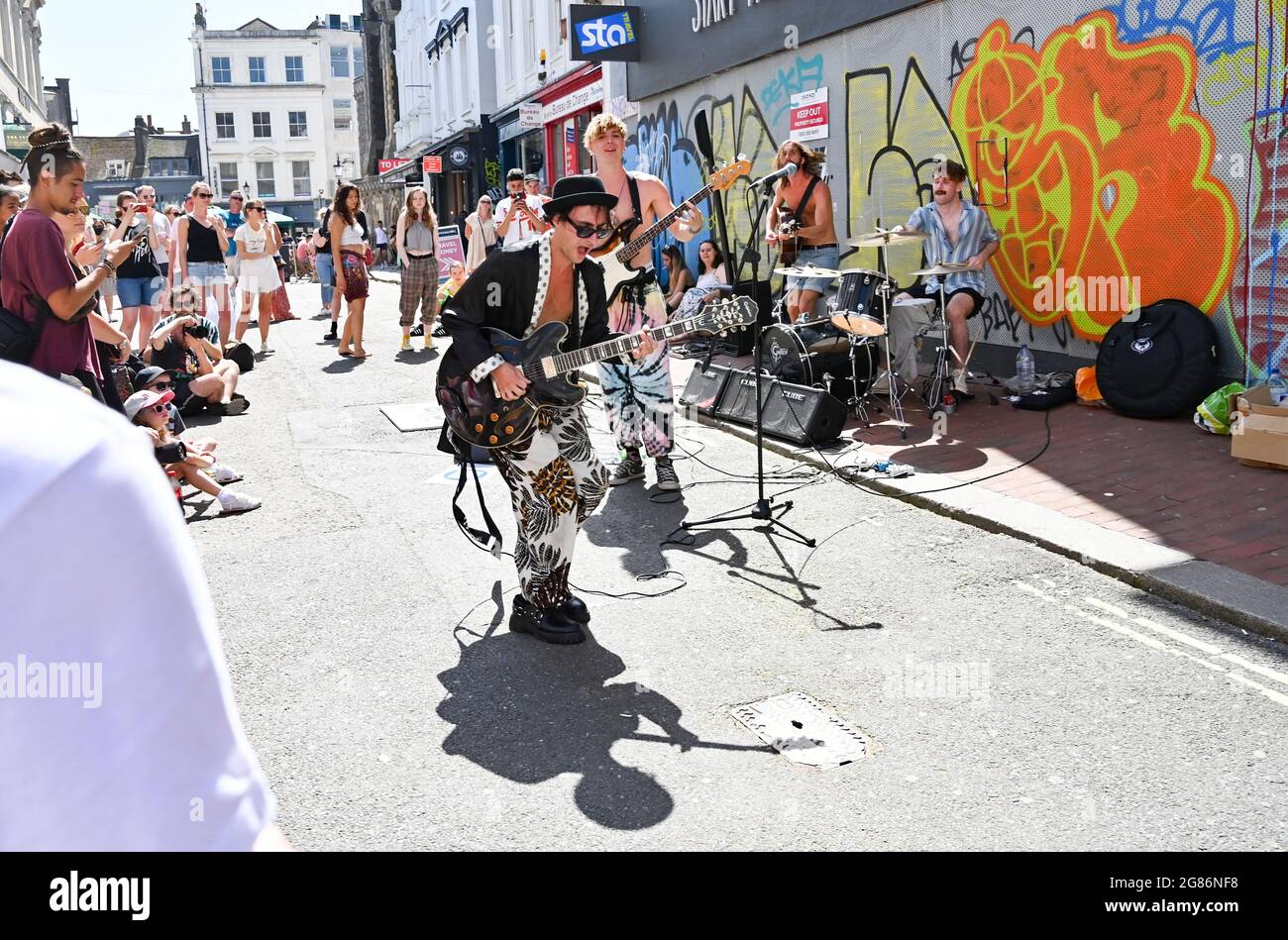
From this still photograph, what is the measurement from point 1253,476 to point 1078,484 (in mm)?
943

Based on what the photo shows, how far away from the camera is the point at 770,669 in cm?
444

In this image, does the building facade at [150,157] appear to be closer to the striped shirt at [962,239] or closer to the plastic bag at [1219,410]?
the striped shirt at [962,239]

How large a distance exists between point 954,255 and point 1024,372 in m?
1.10

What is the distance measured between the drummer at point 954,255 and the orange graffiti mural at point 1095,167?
19.9 inches

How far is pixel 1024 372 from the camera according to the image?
9.05 meters

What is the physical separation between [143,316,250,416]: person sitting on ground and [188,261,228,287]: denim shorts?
2.79m

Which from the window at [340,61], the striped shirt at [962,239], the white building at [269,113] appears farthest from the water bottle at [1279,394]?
the window at [340,61]

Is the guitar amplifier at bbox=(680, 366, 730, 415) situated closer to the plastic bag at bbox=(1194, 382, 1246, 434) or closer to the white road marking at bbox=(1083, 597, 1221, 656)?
the plastic bag at bbox=(1194, 382, 1246, 434)

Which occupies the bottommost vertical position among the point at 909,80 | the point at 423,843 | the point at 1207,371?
the point at 423,843

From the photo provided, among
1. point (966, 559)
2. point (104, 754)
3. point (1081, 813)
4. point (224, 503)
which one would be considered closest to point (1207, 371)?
point (966, 559)

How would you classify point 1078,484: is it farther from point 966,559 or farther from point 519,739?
point 519,739

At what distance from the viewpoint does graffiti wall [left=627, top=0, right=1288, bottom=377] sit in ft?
24.5

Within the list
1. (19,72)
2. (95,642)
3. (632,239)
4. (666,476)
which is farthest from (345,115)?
(95,642)

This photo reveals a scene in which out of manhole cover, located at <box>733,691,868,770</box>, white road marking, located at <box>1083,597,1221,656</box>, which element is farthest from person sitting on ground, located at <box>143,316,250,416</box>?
white road marking, located at <box>1083,597,1221,656</box>
